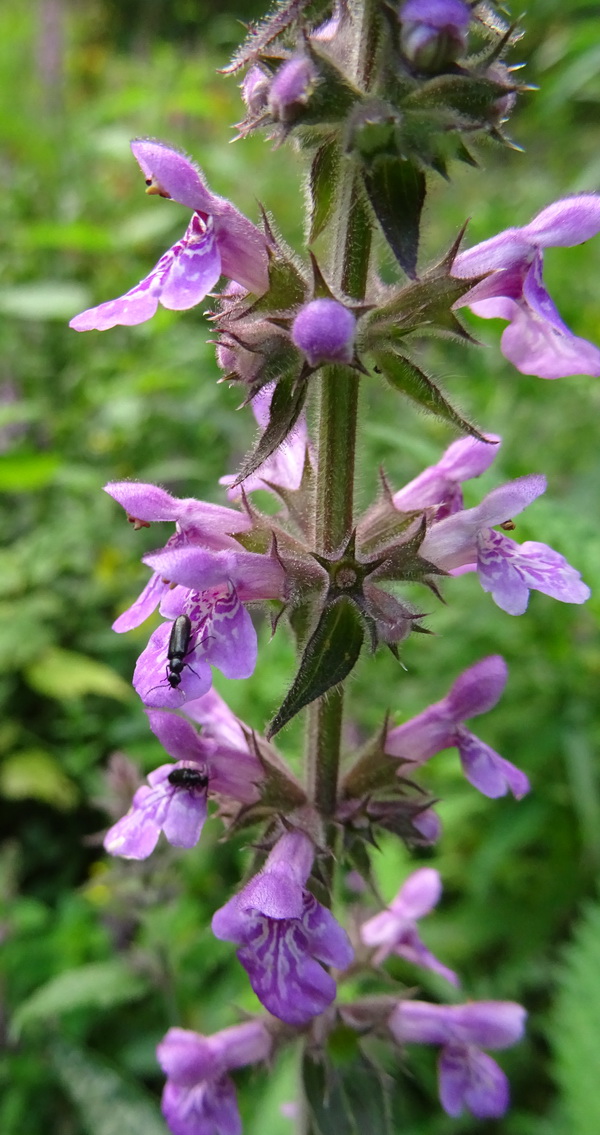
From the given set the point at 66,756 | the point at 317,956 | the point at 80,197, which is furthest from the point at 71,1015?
the point at 80,197

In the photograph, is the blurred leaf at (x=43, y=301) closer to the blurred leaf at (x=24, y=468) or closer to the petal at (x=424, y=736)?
the blurred leaf at (x=24, y=468)

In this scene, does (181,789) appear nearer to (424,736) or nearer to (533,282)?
(424,736)

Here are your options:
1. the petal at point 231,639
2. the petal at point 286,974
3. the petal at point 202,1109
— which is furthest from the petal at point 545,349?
the petal at point 202,1109

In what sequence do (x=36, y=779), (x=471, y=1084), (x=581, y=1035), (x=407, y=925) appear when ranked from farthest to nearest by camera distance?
1. (x=36, y=779)
2. (x=581, y=1035)
3. (x=407, y=925)
4. (x=471, y=1084)

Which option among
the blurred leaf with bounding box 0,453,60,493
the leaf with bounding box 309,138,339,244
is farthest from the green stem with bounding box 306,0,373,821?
the blurred leaf with bounding box 0,453,60,493

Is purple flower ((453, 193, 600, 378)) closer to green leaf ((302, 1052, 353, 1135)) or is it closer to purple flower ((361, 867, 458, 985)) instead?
purple flower ((361, 867, 458, 985))

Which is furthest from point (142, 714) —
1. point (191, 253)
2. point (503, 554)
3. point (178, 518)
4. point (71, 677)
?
point (191, 253)
